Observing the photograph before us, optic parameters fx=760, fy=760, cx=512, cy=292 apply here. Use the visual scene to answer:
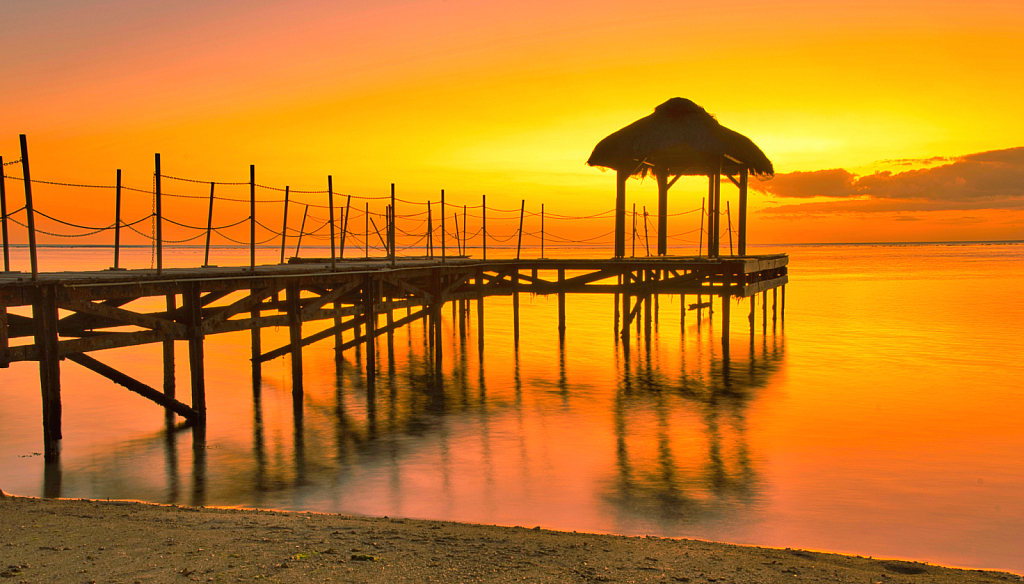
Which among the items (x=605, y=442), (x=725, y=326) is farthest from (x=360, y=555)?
(x=725, y=326)

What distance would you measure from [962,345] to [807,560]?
21.9 meters

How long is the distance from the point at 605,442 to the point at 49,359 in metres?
8.40

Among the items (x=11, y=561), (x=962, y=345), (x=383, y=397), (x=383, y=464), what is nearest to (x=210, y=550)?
(x=11, y=561)

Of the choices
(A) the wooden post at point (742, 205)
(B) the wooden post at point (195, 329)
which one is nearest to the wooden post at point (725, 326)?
(A) the wooden post at point (742, 205)

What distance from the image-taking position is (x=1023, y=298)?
4084cm

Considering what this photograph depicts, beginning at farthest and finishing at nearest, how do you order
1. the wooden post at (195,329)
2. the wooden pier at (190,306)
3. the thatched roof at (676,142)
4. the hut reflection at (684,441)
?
the thatched roof at (676,142) → the wooden post at (195,329) → the wooden pier at (190,306) → the hut reflection at (684,441)

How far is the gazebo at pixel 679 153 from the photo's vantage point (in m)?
22.0

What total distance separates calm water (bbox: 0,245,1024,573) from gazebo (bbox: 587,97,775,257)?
440 centimetres

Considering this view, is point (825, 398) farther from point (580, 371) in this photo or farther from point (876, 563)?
point (876, 563)

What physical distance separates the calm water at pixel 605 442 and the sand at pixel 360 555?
1.14 m

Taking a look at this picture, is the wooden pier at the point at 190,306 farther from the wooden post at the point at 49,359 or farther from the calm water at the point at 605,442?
the calm water at the point at 605,442

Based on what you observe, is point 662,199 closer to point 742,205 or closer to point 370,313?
point 742,205

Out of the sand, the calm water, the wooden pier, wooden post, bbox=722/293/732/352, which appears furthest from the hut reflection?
the wooden pier

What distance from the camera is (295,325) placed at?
1480 centimetres
